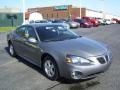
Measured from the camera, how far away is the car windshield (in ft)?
25.0

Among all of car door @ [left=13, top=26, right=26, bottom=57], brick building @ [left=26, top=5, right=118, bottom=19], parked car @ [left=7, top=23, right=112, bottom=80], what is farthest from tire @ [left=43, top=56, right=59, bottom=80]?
brick building @ [left=26, top=5, right=118, bottom=19]

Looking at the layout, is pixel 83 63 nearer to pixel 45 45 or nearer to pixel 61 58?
pixel 61 58

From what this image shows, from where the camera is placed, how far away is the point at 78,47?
6688mm

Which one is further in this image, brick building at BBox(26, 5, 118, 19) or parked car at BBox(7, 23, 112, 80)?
brick building at BBox(26, 5, 118, 19)

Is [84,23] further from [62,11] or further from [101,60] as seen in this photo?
[62,11]

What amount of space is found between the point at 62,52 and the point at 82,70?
0.71 metres

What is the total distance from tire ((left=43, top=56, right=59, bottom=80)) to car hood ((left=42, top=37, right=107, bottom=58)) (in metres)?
0.37

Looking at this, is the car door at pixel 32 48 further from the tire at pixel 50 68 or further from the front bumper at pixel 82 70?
the front bumper at pixel 82 70

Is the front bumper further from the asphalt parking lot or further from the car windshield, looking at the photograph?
the car windshield

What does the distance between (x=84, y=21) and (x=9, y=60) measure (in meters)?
29.9

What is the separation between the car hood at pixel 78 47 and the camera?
20.9ft

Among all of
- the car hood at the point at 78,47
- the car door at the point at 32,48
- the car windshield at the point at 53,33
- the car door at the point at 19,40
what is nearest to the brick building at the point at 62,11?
the car door at the point at 19,40

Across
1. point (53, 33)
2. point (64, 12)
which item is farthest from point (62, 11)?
point (53, 33)

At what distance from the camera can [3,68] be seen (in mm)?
8555
